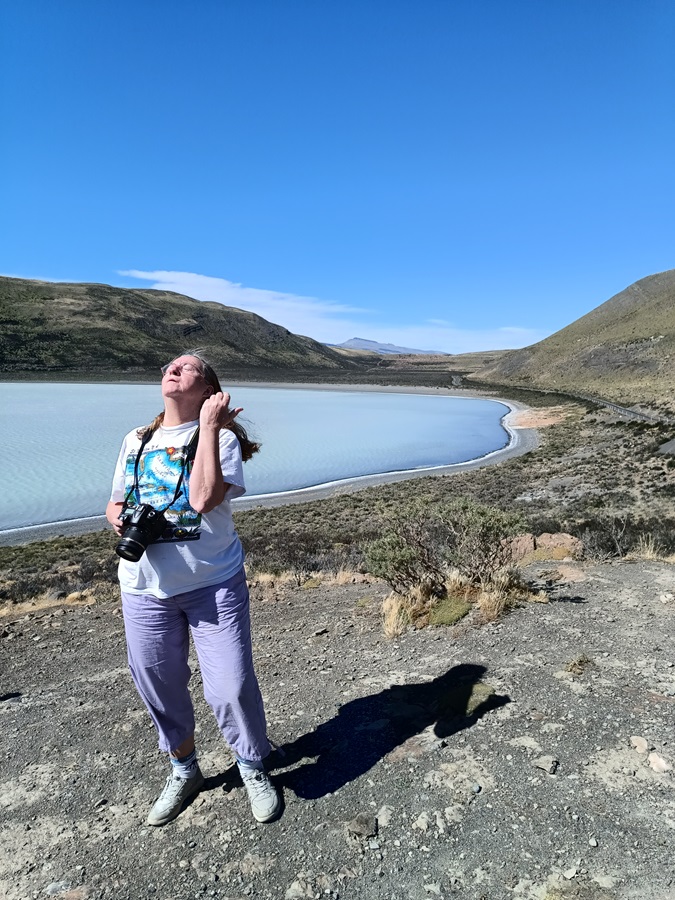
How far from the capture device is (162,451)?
2.21 metres

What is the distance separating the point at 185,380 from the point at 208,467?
0.40 metres

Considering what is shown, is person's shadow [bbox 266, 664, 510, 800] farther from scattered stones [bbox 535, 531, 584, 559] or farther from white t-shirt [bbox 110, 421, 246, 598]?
scattered stones [bbox 535, 531, 584, 559]

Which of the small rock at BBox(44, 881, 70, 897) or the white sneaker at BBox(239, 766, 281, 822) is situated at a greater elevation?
the white sneaker at BBox(239, 766, 281, 822)

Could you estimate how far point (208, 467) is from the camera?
6.75ft

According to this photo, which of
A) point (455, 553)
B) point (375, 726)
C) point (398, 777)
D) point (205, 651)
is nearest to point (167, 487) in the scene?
point (205, 651)

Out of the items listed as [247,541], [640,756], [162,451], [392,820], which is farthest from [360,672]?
[247,541]

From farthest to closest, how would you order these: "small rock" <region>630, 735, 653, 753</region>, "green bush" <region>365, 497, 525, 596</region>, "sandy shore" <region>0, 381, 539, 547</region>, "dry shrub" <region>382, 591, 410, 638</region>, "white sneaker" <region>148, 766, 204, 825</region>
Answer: "sandy shore" <region>0, 381, 539, 547</region> → "green bush" <region>365, 497, 525, 596</region> → "dry shrub" <region>382, 591, 410, 638</region> → "small rock" <region>630, 735, 653, 753</region> → "white sneaker" <region>148, 766, 204, 825</region>

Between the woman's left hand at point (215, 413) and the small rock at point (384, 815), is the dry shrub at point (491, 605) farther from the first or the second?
the woman's left hand at point (215, 413)

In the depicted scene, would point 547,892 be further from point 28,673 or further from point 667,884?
point 28,673

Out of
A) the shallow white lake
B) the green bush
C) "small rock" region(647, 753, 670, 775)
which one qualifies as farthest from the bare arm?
the shallow white lake

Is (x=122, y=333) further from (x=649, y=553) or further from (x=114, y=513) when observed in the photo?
(x=114, y=513)

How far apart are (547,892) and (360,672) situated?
1935 mm

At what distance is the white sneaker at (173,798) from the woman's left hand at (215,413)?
150 centimetres

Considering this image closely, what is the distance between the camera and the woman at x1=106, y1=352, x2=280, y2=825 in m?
2.10
